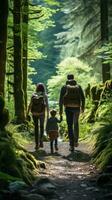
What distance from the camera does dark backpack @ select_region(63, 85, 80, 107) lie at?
12914 millimetres

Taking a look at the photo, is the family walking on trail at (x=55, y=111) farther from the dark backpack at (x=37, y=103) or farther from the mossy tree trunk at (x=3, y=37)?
the mossy tree trunk at (x=3, y=37)

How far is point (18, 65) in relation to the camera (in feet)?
60.0

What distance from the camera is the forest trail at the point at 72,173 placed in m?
7.40

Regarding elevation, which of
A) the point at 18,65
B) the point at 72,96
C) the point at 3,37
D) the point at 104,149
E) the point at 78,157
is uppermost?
the point at 3,37

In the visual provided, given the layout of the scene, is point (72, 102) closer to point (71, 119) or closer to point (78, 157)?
point (71, 119)

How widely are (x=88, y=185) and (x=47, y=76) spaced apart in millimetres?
66016

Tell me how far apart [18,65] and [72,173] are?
915 centimetres

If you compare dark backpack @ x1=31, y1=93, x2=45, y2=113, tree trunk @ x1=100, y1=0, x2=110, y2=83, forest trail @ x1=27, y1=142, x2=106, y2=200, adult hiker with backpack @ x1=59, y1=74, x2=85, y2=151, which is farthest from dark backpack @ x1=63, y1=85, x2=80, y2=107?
tree trunk @ x1=100, y1=0, x2=110, y2=83

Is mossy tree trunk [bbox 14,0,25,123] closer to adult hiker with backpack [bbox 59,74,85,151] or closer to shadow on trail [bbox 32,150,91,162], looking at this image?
adult hiker with backpack [bbox 59,74,85,151]

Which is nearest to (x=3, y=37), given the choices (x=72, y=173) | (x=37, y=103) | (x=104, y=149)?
(x=37, y=103)

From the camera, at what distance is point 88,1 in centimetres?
2300

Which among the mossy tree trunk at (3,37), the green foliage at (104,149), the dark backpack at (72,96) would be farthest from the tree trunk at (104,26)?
the mossy tree trunk at (3,37)

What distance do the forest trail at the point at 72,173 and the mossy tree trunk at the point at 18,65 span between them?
15.2 ft

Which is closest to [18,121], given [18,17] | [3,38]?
[18,17]
